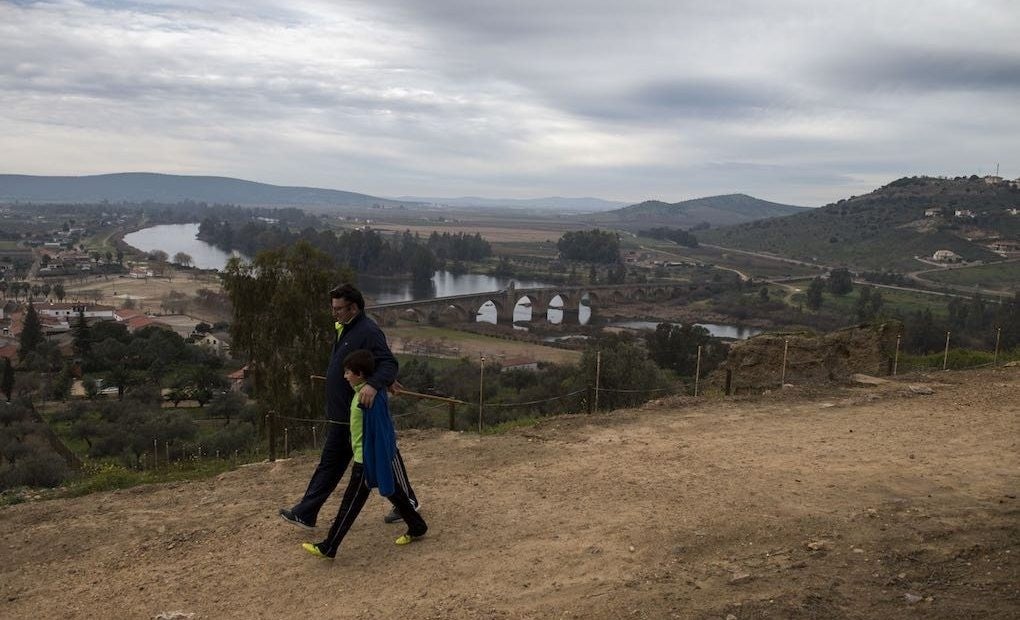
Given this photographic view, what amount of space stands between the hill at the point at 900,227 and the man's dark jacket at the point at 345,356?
303ft

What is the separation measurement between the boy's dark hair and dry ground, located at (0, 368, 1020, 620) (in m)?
1.21

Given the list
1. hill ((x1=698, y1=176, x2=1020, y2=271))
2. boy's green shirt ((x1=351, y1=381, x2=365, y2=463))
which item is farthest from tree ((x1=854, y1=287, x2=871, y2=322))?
boy's green shirt ((x1=351, y1=381, x2=365, y2=463))

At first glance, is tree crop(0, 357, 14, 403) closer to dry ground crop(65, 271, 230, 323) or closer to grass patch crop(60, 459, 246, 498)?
dry ground crop(65, 271, 230, 323)

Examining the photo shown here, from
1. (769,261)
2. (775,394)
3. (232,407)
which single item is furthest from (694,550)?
(769,261)

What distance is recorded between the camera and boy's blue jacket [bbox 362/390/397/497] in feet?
15.0

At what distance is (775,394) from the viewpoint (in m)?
9.61

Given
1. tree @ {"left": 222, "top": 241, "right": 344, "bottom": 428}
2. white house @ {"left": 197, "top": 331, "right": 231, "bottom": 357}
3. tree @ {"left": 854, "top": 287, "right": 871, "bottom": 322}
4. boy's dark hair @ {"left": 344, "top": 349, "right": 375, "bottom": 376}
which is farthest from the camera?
tree @ {"left": 854, "top": 287, "right": 871, "bottom": 322}

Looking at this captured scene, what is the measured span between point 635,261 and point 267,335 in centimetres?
9525

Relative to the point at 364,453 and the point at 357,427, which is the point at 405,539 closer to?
the point at 364,453

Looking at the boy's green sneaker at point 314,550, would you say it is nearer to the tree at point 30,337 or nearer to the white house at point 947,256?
the tree at point 30,337

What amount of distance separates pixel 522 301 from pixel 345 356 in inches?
2783

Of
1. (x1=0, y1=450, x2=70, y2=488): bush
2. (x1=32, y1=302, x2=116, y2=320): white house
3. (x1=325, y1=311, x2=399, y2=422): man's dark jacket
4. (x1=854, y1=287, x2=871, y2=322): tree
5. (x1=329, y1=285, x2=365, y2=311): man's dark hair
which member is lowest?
(x1=32, y1=302, x2=116, y2=320): white house

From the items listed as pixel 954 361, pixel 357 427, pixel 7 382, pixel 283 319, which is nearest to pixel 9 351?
pixel 7 382

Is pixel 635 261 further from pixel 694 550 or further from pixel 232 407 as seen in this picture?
pixel 694 550
